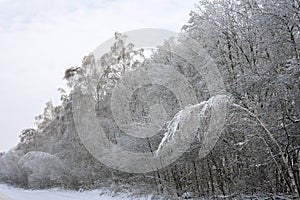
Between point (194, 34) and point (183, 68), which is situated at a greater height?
point (194, 34)

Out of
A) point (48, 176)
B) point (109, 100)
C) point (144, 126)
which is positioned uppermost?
point (109, 100)

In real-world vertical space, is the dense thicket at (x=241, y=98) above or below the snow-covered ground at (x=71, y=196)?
above

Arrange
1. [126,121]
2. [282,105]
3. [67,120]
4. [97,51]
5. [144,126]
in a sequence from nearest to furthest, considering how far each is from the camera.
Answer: [282,105]
[144,126]
[126,121]
[97,51]
[67,120]

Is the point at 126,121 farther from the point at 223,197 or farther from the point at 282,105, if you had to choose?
the point at 282,105

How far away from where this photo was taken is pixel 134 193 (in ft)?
64.6

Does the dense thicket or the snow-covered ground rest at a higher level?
the dense thicket

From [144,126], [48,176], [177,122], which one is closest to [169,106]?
[144,126]

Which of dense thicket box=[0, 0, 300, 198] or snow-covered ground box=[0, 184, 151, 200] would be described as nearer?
dense thicket box=[0, 0, 300, 198]

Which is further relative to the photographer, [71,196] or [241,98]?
[71,196]

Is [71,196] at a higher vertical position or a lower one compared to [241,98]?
lower

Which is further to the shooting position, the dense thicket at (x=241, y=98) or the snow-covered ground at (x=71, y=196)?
the snow-covered ground at (x=71, y=196)

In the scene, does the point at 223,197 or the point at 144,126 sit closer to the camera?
the point at 223,197

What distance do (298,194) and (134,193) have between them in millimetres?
11025

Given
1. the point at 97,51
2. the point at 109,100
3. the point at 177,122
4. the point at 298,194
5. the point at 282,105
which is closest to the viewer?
the point at 177,122
